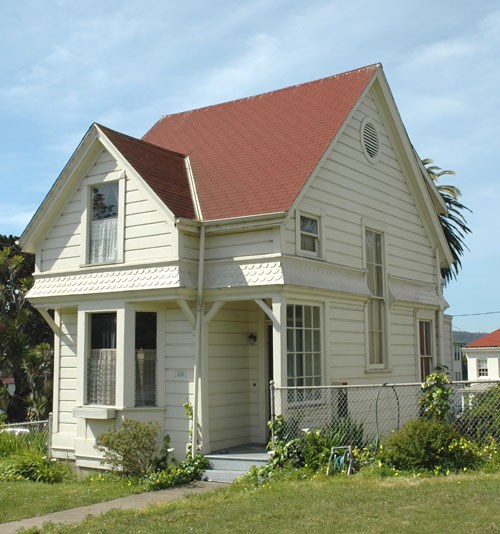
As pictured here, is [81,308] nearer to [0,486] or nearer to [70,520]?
[0,486]

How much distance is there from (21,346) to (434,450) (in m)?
15.2

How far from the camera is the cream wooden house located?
13.3 metres

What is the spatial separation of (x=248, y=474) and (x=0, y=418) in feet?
23.7

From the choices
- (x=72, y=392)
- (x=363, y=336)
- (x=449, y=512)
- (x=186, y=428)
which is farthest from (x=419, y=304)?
(x=449, y=512)

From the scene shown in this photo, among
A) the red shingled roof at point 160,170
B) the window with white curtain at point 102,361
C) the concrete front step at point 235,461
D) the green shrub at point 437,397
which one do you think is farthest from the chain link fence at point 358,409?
the red shingled roof at point 160,170

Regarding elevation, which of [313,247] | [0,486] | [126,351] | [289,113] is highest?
[289,113]

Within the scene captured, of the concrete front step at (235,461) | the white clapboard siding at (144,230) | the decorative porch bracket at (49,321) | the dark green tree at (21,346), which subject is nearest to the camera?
the concrete front step at (235,461)

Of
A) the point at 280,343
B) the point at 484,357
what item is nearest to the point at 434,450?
the point at 280,343

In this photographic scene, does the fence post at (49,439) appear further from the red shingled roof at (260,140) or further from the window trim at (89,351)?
the red shingled roof at (260,140)

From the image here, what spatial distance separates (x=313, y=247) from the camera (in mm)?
14188

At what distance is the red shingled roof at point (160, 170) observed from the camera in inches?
549

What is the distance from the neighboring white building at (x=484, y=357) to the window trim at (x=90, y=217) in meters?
44.7

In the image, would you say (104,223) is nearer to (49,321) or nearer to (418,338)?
(49,321)

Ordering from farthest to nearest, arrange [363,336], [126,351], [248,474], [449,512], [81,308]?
1. [363,336]
2. [81,308]
3. [126,351]
4. [248,474]
5. [449,512]
